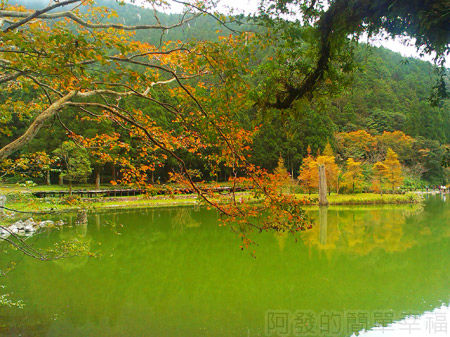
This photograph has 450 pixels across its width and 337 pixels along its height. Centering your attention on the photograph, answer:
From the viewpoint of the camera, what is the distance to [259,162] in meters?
26.5

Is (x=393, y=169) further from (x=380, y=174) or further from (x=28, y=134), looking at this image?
(x=28, y=134)

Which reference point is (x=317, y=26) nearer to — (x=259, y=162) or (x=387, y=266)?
(x=387, y=266)

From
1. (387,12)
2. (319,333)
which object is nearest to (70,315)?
(319,333)

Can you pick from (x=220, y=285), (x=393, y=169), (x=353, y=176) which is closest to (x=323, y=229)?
(x=220, y=285)

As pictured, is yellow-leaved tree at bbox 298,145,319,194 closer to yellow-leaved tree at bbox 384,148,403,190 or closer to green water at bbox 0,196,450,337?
yellow-leaved tree at bbox 384,148,403,190

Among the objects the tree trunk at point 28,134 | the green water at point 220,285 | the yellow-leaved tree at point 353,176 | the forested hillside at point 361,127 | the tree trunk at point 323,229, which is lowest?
the tree trunk at point 323,229

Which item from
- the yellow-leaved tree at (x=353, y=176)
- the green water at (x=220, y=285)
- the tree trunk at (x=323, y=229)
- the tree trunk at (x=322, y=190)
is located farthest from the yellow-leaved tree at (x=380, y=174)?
the green water at (x=220, y=285)

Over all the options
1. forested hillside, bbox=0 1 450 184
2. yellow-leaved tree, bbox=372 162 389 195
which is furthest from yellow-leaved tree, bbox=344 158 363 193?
forested hillside, bbox=0 1 450 184

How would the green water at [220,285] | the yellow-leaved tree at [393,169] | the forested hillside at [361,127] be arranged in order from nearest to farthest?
1. the green water at [220,285]
2. the yellow-leaved tree at [393,169]
3. the forested hillside at [361,127]

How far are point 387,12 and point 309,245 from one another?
6717 mm

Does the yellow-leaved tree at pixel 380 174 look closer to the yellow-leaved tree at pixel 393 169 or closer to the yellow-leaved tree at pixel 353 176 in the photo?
the yellow-leaved tree at pixel 393 169

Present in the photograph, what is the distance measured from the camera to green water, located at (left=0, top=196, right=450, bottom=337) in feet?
12.4

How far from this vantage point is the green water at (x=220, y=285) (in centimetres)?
377

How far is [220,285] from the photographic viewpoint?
5047 millimetres
